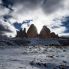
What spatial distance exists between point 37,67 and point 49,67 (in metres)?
1.46

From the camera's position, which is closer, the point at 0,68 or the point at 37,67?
the point at 0,68

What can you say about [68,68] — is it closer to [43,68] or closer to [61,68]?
[61,68]

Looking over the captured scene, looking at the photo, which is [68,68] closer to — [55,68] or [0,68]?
[55,68]

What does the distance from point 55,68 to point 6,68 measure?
Answer: 5.57 m

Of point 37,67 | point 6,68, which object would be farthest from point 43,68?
point 6,68

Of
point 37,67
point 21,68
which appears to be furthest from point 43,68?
point 21,68

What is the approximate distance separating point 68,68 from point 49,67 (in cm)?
242

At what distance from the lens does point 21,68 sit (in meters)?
21.8

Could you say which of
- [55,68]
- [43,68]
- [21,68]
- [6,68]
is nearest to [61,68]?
[55,68]

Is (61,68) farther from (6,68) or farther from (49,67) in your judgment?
(6,68)

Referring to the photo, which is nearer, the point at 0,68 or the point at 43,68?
the point at 0,68

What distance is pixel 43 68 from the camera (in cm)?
2316

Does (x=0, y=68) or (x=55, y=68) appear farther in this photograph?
(x=55, y=68)

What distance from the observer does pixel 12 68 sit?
21562 mm
